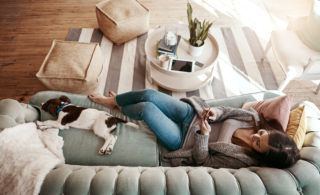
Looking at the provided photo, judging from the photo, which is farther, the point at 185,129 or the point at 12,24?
the point at 12,24

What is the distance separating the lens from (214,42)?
2.05 metres

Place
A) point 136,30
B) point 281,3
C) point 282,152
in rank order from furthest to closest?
point 281,3
point 136,30
point 282,152

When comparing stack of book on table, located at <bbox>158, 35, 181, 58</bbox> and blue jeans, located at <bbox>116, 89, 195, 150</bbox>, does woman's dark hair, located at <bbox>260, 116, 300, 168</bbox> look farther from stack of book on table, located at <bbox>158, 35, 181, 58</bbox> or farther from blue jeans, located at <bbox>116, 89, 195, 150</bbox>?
stack of book on table, located at <bbox>158, 35, 181, 58</bbox>

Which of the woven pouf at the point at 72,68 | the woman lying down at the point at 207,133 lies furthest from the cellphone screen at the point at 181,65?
the woven pouf at the point at 72,68

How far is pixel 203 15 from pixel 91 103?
2150mm

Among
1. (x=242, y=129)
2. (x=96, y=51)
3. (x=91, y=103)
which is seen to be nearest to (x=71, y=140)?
(x=91, y=103)

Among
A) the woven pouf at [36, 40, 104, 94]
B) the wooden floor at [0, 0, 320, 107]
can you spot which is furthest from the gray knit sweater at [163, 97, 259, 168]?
the wooden floor at [0, 0, 320, 107]

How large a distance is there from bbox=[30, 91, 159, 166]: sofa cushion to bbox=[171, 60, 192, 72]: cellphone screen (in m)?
0.63

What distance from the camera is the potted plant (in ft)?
5.80

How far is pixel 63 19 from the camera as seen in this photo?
2859mm

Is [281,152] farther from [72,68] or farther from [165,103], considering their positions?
[72,68]

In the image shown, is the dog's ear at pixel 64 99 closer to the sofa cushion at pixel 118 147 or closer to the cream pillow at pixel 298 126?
the sofa cushion at pixel 118 147

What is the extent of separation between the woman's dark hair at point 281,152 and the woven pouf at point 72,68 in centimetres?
157

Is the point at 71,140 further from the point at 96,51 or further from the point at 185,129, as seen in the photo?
the point at 96,51
